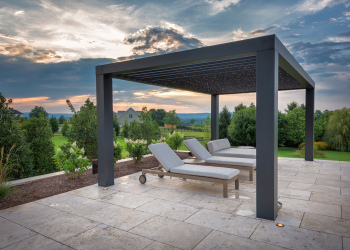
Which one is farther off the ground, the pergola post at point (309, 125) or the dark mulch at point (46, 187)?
the pergola post at point (309, 125)

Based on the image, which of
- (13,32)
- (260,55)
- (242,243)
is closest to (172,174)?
(242,243)

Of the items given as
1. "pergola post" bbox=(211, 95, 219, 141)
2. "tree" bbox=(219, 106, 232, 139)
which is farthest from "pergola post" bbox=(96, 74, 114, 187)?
"tree" bbox=(219, 106, 232, 139)

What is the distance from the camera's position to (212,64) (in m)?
4.98

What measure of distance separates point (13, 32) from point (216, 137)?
30.7 feet

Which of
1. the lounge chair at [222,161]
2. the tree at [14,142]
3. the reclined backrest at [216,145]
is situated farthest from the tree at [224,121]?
the tree at [14,142]

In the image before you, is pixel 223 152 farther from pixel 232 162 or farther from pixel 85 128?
pixel 85 128

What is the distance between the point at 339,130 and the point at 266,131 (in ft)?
45.0

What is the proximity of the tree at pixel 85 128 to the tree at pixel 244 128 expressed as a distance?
36.1ft

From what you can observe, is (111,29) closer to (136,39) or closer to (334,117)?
(136,39)

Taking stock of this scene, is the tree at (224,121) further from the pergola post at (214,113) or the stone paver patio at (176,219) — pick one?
the stone paver patio at (176,219)

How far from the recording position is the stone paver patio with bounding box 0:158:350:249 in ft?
9.82

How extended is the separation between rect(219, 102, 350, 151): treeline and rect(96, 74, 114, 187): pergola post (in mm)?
12552

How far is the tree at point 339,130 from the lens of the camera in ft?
46.4

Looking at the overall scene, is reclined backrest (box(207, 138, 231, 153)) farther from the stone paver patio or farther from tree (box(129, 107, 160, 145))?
tree (box(129, 107, 160, 145))
